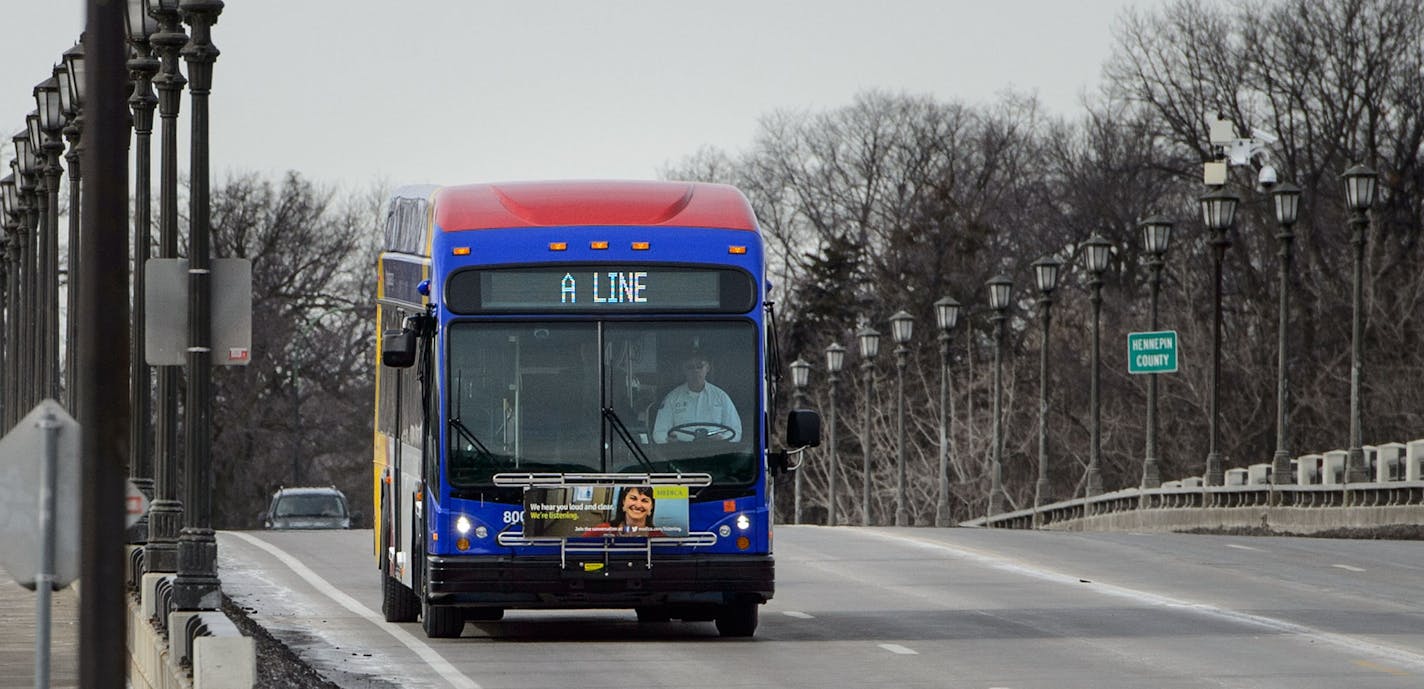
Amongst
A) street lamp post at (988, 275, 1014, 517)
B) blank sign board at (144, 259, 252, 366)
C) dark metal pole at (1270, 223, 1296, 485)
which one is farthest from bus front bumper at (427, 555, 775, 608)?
street lamp post at (988, 275, 1014, 517)

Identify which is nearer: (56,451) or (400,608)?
(56,451)

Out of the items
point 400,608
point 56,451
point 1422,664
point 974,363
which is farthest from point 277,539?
point 974,363

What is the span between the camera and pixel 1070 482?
8356 centimetres

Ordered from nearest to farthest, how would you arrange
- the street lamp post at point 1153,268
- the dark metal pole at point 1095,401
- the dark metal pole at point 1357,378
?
1. the dark metal pole at point 1357,378
2. the street lamp post at point 1153,268
3. the dark metal pole at point 1095,401

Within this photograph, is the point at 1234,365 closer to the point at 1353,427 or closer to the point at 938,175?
the point at 938,175

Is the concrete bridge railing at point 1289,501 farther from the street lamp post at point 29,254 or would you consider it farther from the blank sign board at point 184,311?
the blank sign board at point 184,311

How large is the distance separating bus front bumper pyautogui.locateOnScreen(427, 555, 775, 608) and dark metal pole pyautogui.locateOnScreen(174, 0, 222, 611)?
175 cm

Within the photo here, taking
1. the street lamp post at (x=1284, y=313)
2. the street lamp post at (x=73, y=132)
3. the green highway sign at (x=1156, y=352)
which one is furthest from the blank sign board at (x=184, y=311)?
the green highway sign at (x=1156, y=352)

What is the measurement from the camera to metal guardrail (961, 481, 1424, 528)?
3784 centimetres

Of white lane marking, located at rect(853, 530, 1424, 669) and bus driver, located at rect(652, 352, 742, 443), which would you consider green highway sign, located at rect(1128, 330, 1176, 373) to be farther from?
bus driver, located at rect(652, 352, 742, 443)

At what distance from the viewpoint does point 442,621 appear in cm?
1961

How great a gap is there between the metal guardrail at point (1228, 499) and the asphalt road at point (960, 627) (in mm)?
6505

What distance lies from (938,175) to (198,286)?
262 ft

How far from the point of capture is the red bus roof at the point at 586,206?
1912 cm
